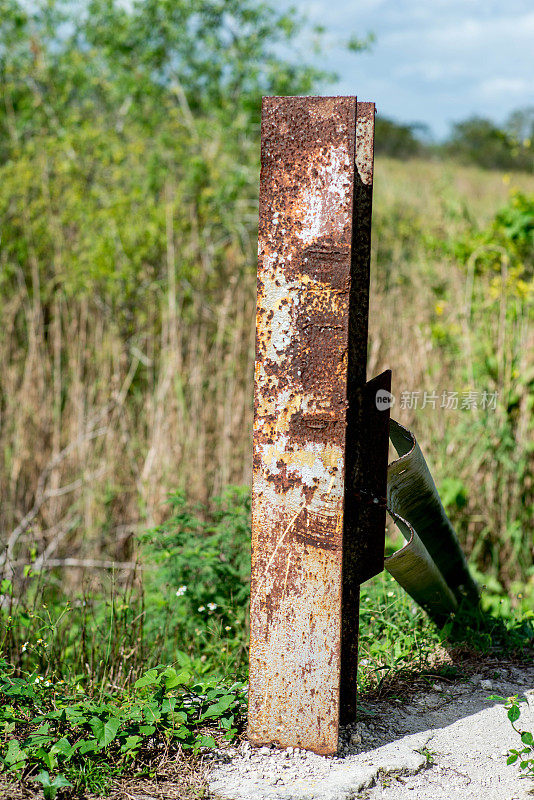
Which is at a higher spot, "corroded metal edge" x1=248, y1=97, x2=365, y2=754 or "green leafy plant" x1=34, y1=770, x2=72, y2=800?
"corroded metal edge" x1=248, y1=97, x2=365, y2=754

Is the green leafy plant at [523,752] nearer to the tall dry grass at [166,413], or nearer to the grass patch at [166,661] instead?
the grass patch at [166,661]

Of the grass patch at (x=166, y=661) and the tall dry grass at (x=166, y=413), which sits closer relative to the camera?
the grass patch at (x=166, y=661)

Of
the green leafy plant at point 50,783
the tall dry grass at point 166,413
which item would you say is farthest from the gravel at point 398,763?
the tall dry grass at point 166,413

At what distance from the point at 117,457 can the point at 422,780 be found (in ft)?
8.87

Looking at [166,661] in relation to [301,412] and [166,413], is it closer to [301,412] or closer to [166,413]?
[166,413]

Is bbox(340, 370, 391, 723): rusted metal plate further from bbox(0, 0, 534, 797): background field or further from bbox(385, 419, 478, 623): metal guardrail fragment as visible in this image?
bbox(0, 0, 534, 797): background field

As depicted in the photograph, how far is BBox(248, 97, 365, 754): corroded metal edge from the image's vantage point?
159cm

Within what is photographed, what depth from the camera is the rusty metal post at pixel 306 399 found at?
1589mm

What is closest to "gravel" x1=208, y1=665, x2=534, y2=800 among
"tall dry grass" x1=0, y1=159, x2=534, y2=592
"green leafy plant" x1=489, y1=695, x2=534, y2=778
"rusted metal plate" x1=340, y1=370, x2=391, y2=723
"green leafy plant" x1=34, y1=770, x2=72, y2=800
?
"green leafy plant" x1=489, y1=695, x2=534, y2=778

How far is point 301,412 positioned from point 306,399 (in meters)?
0.03

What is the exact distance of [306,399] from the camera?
1623 mm

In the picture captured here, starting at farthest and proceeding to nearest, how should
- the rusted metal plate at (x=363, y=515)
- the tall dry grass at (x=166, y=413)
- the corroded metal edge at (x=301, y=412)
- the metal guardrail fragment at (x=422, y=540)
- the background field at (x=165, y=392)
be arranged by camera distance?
1. the tall dry grass at (x=166, y=413)
2. the background field at (x=165, y=392)
3. the metal guardrail fragment at (x=422, y=540)
4. the rusted metal plate at (x=363, y=515)
5. the corroded metal edge at (x=301, y=412)

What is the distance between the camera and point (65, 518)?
4.06 meters

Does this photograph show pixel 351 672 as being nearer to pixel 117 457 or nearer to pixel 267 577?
pixel 267 577
